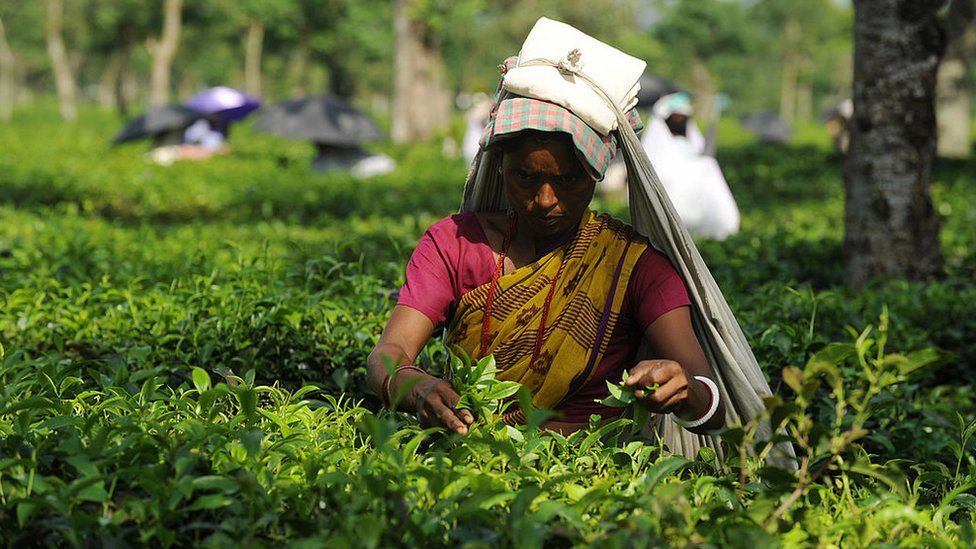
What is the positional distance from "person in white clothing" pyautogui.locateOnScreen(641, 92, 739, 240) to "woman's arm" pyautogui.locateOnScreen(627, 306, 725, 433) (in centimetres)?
567

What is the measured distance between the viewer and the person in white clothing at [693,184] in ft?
28.3

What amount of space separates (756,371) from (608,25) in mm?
39579

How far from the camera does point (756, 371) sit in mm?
2719

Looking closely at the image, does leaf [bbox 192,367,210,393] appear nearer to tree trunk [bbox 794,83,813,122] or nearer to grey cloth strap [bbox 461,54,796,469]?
grey cloth strap [bbox 461,54,796,469]

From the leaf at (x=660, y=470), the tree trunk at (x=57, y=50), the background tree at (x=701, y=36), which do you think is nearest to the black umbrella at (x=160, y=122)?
the leaf at (x=660, y=470)

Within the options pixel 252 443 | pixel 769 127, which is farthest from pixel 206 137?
pixel 769 127

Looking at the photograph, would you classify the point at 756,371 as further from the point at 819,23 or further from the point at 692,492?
the point at 819,23

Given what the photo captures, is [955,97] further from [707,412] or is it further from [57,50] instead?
[57,50]

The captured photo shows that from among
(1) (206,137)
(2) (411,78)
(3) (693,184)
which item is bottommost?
(1) (206,137)

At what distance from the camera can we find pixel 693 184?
8.82 meters

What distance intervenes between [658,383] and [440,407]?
0.46 metres

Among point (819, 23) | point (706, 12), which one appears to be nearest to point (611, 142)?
point (706, 12)

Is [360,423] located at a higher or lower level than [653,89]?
lower

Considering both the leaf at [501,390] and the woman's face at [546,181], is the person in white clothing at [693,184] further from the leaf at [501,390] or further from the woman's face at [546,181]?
the leaf at [501,390]
